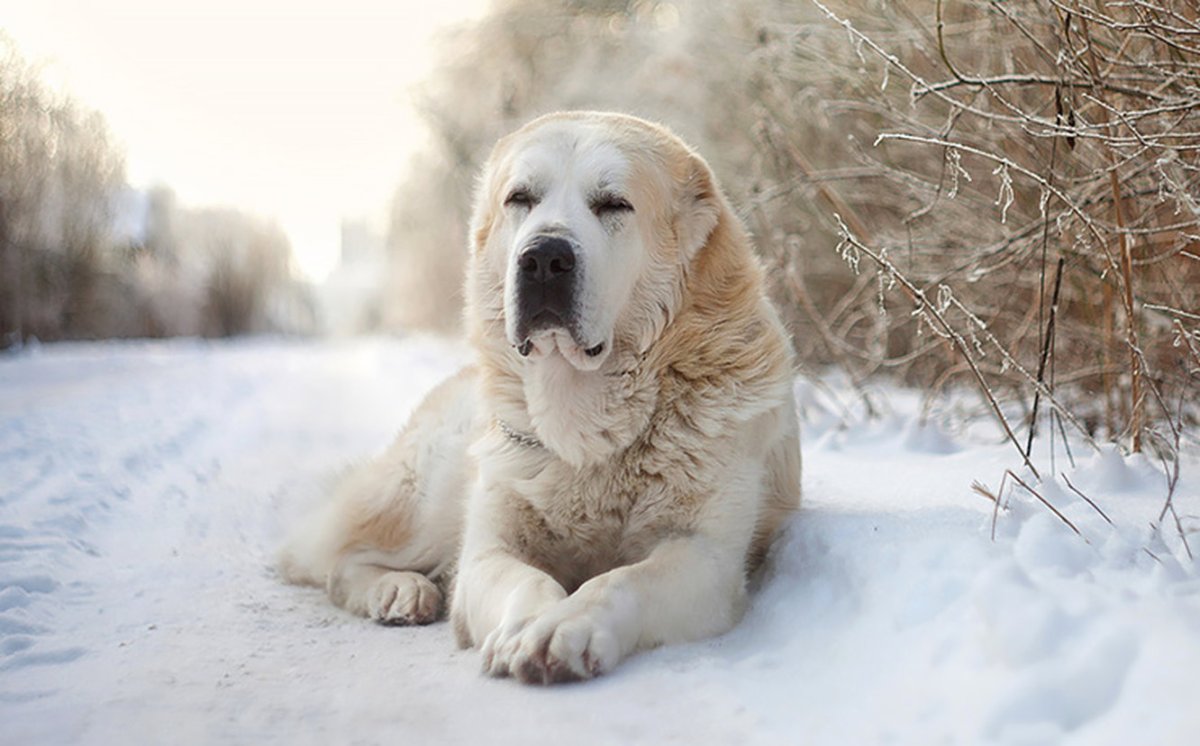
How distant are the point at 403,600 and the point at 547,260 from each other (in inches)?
47.7

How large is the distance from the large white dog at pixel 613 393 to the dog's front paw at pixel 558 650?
18cm

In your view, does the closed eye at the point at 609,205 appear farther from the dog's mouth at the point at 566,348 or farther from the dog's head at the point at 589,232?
the dog's mouth at the point at 566,348

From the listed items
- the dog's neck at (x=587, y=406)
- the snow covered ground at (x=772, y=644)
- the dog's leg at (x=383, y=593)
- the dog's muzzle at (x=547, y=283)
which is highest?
the dog's muzzle at (x=547, y=283)

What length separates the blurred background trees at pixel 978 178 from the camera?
277 centimetres

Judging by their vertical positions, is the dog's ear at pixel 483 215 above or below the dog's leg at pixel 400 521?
above

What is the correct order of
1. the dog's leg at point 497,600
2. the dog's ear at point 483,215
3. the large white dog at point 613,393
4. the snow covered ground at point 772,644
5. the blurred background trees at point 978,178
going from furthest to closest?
the dog's ear at point 483,215 < the blurred background trees at point 978,178 < the large white dog at point 613,393 < the dog's leg at point 497,600 < the snow covered ground at point 772,644

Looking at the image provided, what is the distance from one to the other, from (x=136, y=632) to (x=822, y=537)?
200 cm

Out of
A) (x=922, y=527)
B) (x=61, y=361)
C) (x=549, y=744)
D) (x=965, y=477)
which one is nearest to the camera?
(x=549, y=744)

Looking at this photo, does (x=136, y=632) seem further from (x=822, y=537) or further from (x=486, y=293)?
(x=822, y=537)

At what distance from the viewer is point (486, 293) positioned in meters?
Result: 2.97

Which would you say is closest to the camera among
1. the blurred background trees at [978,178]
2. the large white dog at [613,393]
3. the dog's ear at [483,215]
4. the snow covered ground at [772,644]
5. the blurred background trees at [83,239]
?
the snow covered ground at [772,644]

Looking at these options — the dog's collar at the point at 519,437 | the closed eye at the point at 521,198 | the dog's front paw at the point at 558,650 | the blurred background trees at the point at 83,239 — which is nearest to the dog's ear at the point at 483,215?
the closed eye at the point at 521,198

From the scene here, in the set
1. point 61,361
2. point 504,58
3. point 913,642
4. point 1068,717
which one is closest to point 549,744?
point 913,642

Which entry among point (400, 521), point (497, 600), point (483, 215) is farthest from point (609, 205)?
point (400, 521)
